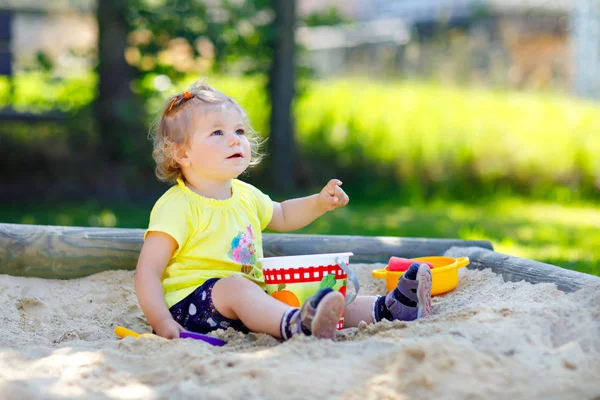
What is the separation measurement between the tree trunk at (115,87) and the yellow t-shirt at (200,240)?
335 centimetres

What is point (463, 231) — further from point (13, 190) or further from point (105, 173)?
point (13, 190)

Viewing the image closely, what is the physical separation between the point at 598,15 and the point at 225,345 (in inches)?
Result: 394

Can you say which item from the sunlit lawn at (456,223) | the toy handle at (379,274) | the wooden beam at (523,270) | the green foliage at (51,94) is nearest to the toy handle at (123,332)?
the toy handle at (379,274)

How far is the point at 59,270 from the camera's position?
9.65 ft

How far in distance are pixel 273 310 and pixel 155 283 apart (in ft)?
1.24

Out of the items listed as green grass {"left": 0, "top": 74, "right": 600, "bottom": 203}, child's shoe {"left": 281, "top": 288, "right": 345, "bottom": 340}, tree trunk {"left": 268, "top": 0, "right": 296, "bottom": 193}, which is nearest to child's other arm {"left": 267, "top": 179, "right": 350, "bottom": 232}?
child's shoe {"left": 281, "top": 288, "right": 345, "bottom": 340}

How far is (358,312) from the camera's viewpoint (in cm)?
242

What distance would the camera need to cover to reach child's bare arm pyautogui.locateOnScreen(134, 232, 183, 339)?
7.16ft

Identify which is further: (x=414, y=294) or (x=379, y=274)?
(x=379, y=274)

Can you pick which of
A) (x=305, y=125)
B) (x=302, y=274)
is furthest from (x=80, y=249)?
(x=305, y=125)

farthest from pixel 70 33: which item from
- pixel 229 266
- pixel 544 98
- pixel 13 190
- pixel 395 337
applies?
pixel 395 337

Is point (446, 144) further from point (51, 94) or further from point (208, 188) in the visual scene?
point (208, 188)

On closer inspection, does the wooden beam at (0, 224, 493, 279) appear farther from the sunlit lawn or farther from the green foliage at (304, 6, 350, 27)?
the green foliage at (304, 6, 350, 27)

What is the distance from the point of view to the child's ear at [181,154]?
8.01 ft
